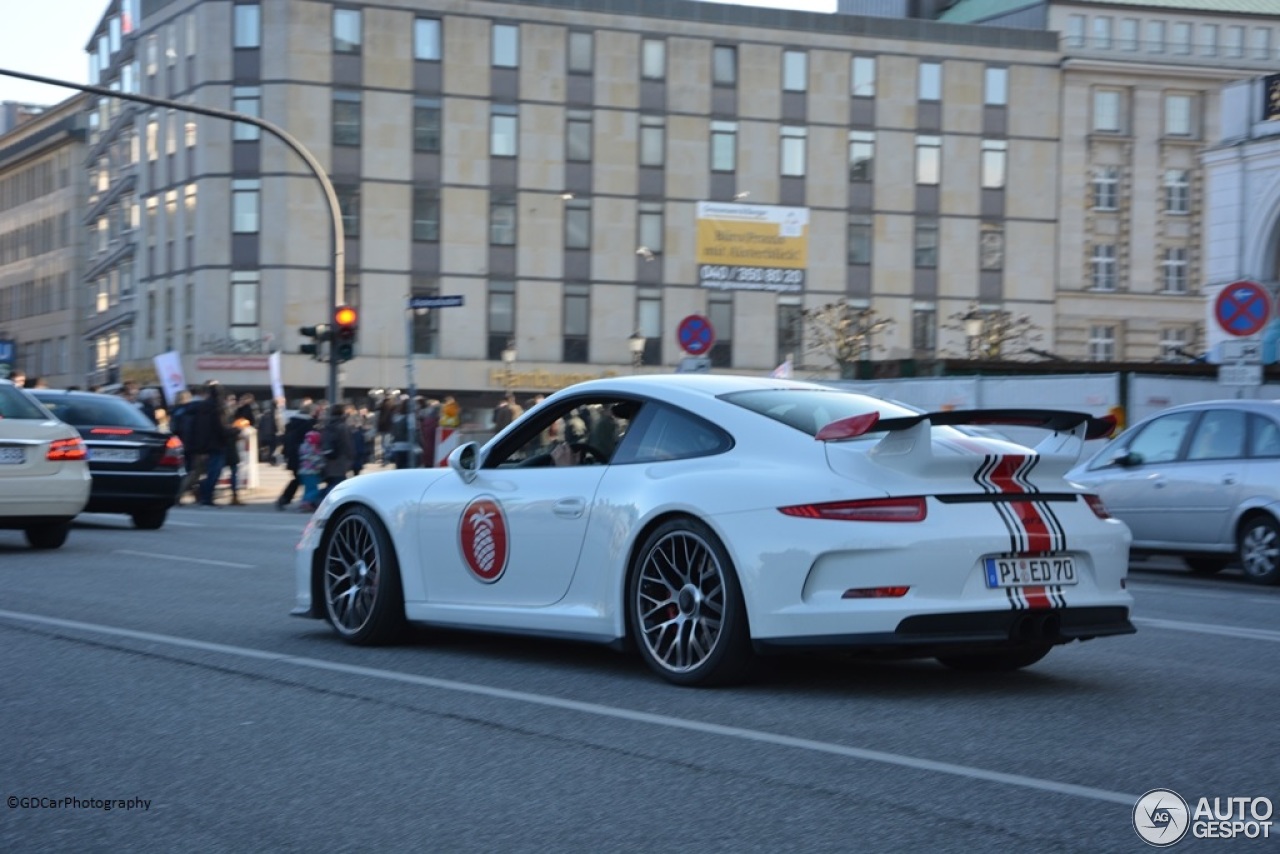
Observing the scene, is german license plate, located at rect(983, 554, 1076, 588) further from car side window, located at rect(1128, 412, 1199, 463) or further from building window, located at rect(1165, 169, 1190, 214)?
building window, located at rect(1165, 169, 1190, 214)

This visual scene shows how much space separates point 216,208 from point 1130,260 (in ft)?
110

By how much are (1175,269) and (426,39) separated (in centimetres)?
2963

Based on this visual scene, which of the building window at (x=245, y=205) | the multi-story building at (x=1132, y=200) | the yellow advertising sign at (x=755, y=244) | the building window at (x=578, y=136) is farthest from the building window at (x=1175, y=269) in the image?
the building window at (x=245, y=205)

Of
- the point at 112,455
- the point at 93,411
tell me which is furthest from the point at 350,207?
the point at 112,455

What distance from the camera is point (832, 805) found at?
17.2 feet

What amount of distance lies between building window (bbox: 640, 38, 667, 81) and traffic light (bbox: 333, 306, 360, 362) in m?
37.4

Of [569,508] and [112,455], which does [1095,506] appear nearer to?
[569,508]

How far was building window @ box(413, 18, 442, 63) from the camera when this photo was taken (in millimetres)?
61969

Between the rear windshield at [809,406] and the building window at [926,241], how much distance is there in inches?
2360

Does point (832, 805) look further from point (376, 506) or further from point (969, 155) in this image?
point (969, 155)

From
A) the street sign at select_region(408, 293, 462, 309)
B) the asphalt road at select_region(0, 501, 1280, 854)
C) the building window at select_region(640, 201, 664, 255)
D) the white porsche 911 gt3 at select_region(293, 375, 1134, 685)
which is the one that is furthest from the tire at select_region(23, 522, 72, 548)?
the building window at select_region(640, 201, 664, 255)

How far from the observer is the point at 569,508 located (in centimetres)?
803

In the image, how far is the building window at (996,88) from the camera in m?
67.8

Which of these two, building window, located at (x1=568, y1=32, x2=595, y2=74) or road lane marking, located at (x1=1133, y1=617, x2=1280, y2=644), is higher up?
building window, located at (x1=568, y1=32, x2=595, y2=74)
